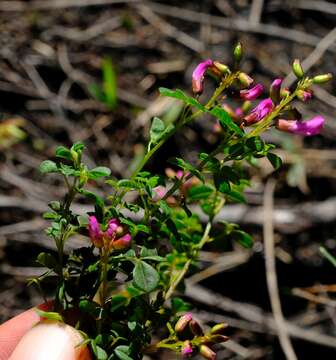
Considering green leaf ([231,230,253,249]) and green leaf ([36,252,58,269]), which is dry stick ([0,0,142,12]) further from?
green leaf ([36,252,58,269])

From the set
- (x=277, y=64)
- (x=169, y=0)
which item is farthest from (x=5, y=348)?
(x=169, y=0)

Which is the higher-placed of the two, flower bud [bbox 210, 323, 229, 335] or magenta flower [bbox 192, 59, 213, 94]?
magenta flower [bbox 192, 59, 213, 94]

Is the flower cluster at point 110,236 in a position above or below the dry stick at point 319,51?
below

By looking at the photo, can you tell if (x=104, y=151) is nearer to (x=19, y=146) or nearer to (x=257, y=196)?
(x=19, y=146)

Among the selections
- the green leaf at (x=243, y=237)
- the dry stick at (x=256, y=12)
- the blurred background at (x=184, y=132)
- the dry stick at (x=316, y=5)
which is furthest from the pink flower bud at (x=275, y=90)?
the dry stick at (x=316, y=5)

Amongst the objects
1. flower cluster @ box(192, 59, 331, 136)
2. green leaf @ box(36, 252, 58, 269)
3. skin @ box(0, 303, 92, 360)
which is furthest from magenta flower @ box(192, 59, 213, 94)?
skin @ box(0, 303, 92, 360)

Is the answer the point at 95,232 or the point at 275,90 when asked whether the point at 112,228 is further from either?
the point at 275,90

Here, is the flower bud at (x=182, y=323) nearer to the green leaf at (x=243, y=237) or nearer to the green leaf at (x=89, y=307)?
the green leaf at (x=89, y=307)
